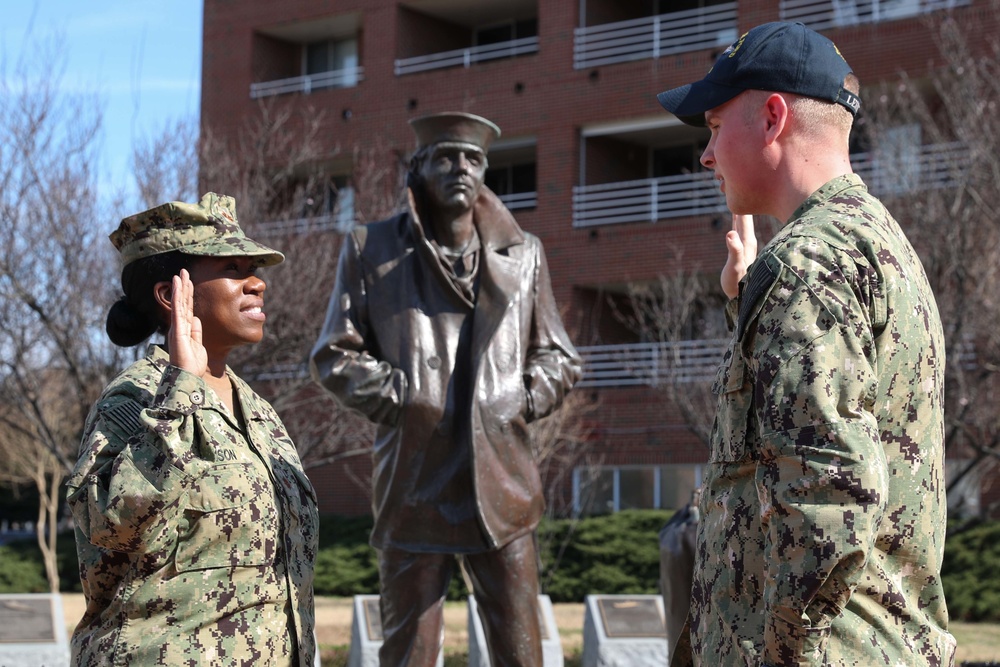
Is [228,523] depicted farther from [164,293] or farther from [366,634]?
[366,634]

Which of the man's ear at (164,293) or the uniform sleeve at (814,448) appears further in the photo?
the man's ear at (164,293)

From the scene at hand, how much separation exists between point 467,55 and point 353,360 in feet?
72.8

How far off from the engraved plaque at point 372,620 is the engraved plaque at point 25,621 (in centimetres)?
215

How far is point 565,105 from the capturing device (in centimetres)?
2541

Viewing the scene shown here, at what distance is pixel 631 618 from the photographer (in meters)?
9.58

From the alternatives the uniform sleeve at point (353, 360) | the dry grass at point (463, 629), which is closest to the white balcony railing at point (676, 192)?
the dry grass at point (463, 629)

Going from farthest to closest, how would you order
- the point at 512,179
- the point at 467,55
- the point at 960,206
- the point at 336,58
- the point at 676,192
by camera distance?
1. the point at 336,58
2. the point at 512,179
3. the point at 467,55
4. the point at 676,192
5. the point at 960,206

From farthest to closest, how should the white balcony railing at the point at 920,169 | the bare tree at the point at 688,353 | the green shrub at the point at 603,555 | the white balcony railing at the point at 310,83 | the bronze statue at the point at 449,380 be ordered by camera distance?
the white balcony railing at the point at 310,83 → the green shrub at the point at 603,555 → the bare tree at the point at 688,353 → the white balcony railing at the point at 920,169 → the bronze statue at the point at 449,380

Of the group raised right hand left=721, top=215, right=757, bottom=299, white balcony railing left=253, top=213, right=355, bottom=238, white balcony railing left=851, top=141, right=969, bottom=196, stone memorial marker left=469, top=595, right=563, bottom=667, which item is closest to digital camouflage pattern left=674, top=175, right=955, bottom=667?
raised right hand left=721, top=215, right=757, bottom=299

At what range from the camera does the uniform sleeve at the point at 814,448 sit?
249 cm

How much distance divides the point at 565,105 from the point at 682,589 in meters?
19.5

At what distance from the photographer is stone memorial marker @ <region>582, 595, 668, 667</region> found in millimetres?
9289

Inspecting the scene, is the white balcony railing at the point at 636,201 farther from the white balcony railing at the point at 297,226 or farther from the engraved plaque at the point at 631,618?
the engraved plaque at the point at 631,618

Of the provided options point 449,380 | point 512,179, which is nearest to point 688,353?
point 512,179
